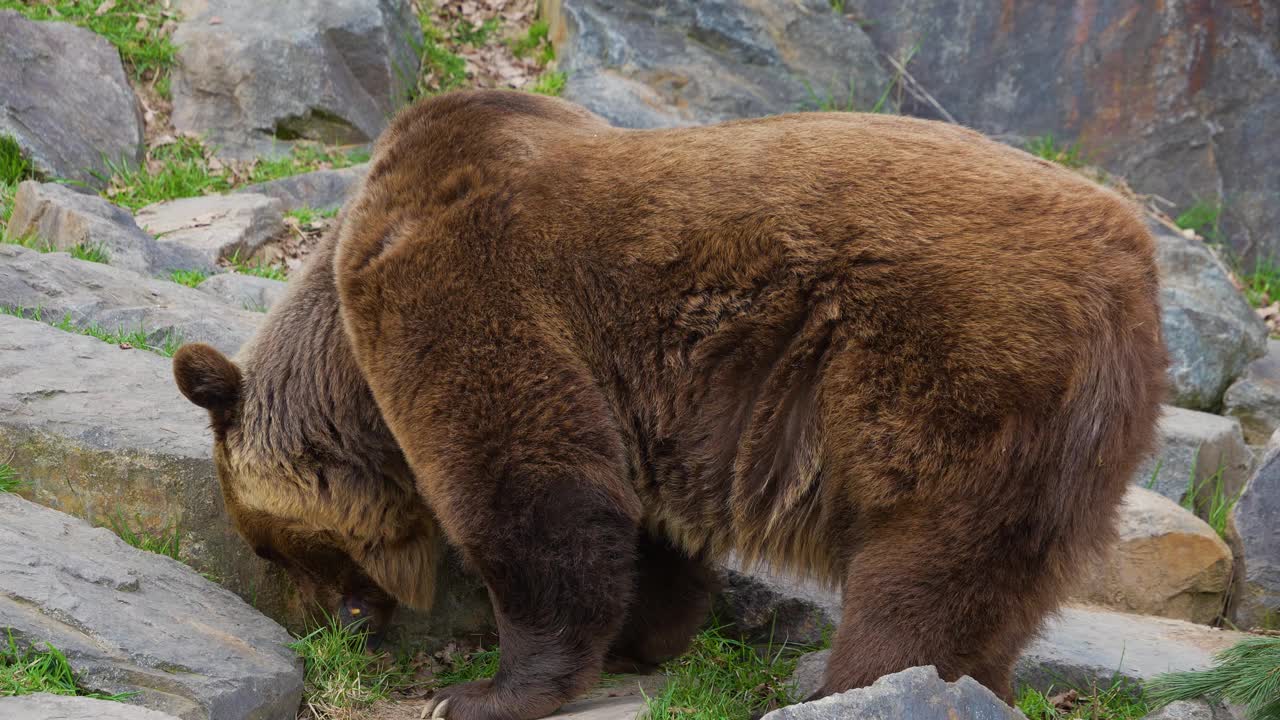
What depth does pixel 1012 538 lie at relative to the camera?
340cm

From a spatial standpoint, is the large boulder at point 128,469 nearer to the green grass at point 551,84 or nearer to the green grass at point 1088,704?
the green grass at point 1088,704

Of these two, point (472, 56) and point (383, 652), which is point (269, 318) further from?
point (472, 56)

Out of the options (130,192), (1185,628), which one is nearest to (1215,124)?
(1185,628)

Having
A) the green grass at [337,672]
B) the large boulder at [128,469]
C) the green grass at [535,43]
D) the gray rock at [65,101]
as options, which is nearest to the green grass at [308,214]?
the gray rock at [65,101]

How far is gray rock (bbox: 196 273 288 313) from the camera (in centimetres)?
730

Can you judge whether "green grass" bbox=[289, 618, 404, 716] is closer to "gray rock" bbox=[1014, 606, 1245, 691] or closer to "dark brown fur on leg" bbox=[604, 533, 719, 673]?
"dark brown fur on leg" bbox=[604, 533, 719, 673]

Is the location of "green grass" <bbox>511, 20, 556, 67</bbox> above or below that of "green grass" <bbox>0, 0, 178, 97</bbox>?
above

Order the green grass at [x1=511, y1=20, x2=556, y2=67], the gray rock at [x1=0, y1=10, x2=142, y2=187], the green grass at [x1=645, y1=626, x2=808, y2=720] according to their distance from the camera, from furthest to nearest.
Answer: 1. the green grass at [x1=511, y1=20, x2=556, y2=67]
2. the gray rock at [x1=0, y1=10, x2=142, y2=187]
3. the green grass at [x1=645, y1=626, x2=808, y2=720]

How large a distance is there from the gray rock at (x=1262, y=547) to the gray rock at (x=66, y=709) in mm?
4778

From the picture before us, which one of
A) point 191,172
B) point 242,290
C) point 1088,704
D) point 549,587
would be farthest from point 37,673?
point 191,172

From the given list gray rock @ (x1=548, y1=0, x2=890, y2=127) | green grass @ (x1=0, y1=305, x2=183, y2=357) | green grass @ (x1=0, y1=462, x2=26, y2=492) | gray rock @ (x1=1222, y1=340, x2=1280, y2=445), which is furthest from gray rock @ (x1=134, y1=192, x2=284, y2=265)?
gray rock @ (x1=1222, y1=340, x2=1280, y2=445)

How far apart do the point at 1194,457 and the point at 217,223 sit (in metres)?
6.38

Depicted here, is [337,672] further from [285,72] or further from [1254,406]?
[285,72]

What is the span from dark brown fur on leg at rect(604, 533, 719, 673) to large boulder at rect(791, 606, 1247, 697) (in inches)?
18.4
